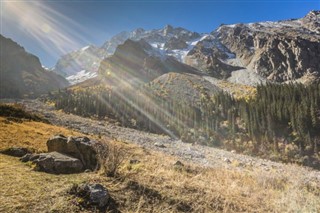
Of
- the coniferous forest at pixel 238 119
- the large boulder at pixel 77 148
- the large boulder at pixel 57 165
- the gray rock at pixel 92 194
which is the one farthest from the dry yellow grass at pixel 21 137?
the coniferous forest at pixel 238 119

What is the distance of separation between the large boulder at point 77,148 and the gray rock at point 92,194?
10.3 ft

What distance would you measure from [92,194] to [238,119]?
86.2 m

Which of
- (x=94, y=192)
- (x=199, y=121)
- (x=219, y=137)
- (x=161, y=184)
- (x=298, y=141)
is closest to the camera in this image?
(x=94, y=192)

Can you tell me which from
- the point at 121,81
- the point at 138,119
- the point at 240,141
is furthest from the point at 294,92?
the point at 121,81

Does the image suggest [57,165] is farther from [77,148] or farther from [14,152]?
[14,152]

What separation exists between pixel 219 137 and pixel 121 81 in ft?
448

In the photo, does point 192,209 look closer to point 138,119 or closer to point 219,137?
point 219,137

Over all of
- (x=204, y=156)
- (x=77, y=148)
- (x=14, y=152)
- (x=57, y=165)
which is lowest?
(x=204, y=156)

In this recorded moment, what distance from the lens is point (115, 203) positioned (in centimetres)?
578

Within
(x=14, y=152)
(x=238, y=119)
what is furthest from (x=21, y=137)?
(x=238, y=119)

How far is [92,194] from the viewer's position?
18.3ft

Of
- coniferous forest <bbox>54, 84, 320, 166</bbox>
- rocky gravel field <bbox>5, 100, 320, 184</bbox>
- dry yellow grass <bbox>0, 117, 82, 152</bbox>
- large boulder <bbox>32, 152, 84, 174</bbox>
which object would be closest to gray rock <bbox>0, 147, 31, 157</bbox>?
dry yellow grass <bbox>0, 117, 82, 152</bbox>

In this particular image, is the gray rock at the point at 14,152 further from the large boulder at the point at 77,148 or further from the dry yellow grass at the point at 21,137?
the large boulder at the point at 77,148

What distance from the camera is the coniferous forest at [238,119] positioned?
65875 mm
